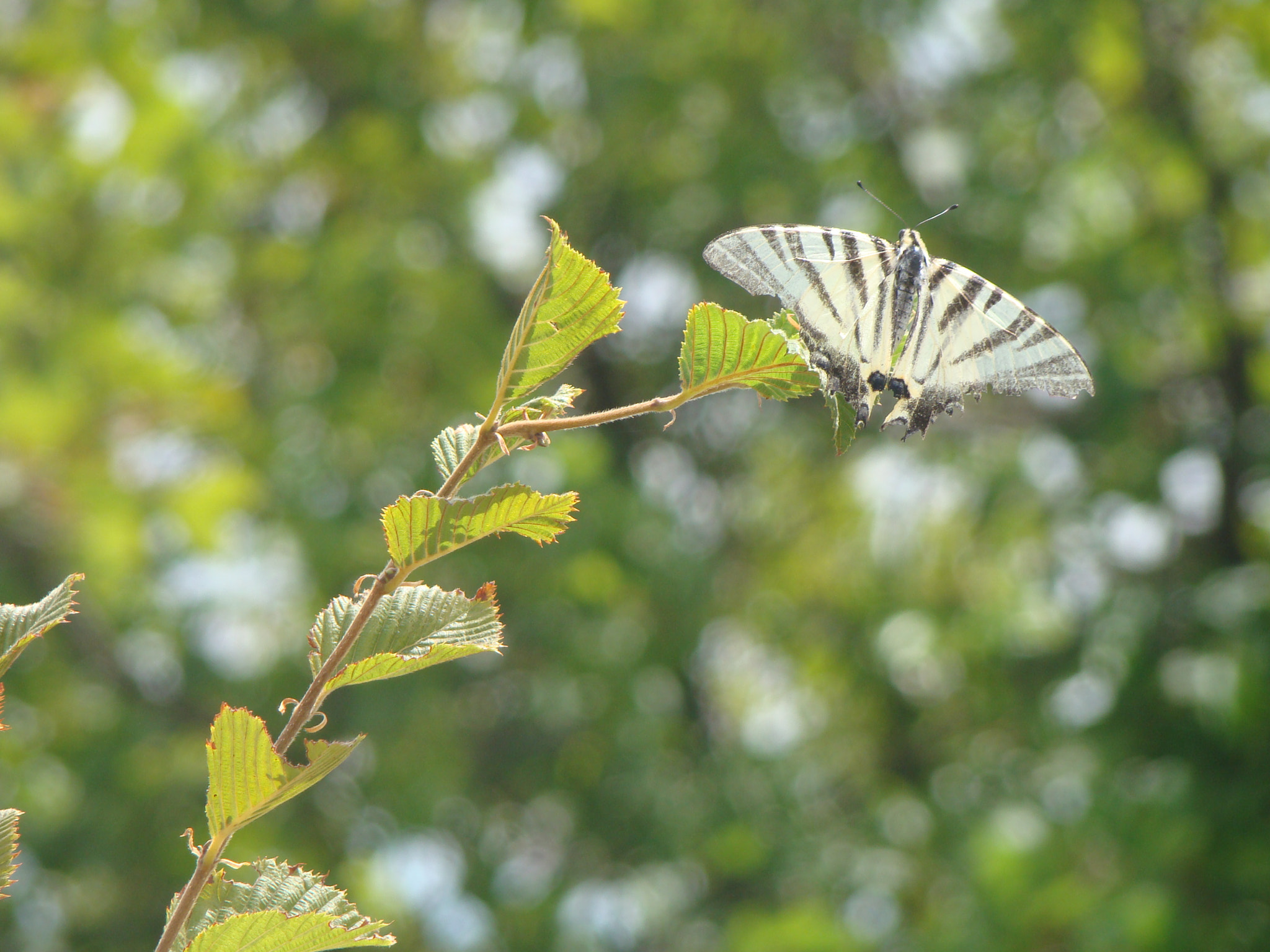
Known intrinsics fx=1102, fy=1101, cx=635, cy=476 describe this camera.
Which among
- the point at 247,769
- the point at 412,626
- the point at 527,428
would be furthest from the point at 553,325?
the point at 247,769

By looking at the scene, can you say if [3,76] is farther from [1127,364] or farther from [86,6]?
[1127,364]

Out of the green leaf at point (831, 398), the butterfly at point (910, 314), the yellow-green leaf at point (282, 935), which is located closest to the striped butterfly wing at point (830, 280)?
the butterfly at point (910, 314)

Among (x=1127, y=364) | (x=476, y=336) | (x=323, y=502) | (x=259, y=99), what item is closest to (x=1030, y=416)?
(x=1127, y=364)

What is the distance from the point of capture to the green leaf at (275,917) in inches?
23.9

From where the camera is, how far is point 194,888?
620 millimetres

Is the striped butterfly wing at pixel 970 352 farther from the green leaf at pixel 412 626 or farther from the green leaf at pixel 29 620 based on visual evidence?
the green leaf at pixel 29 620

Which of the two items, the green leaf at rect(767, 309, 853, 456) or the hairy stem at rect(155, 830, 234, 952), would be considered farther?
the green leaf at rect(767, 309, 853, 456)

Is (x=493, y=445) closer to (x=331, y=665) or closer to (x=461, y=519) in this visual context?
(x=461, y=519)

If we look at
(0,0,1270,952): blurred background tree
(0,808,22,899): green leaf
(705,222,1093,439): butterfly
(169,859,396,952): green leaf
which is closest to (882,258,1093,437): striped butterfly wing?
(705,222,1093,439): butterfly

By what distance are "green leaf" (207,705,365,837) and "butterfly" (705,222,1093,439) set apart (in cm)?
69

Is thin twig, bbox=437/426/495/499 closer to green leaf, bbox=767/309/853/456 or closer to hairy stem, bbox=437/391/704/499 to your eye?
hairy stem, bbox=437/391/704/499

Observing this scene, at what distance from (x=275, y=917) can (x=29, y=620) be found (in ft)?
0.81

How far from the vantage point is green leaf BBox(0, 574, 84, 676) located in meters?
0.65

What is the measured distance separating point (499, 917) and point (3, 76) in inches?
168
